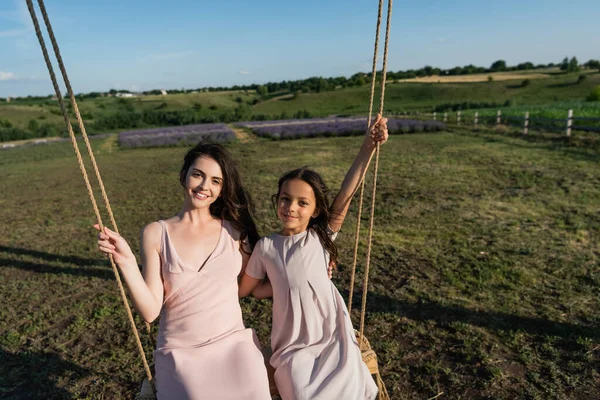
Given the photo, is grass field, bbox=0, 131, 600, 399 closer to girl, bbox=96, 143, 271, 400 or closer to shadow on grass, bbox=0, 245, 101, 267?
shadow on grass, bbox=0, 245, 101, 267

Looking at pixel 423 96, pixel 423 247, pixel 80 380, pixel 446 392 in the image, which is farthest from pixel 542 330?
pixel 423 96

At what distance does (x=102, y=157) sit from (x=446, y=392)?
60.2 feet

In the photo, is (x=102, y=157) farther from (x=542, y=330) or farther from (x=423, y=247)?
(x=542, y=330)

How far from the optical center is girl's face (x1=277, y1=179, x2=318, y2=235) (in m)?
2.01

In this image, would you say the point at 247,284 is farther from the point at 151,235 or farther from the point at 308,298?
the point at 151,235

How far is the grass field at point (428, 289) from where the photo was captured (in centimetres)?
305

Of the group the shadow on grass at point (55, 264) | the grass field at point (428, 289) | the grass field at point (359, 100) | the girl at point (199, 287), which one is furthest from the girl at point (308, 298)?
the grass field at point (359, 100)

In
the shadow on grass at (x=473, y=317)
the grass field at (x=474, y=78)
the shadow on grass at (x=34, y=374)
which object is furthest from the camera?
the grass field at (x=474, y=78)

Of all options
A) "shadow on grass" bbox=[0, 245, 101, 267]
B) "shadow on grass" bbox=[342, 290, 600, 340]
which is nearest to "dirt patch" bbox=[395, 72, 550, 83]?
"shadow on grass" bbox=[342, 290, 600, 340]

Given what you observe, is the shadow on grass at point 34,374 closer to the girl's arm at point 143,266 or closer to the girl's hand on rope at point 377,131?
the girl's arm at point 143,266

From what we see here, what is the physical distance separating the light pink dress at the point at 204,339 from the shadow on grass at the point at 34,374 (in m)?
1.67

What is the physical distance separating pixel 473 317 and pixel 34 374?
11.5 feet

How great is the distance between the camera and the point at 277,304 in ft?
6.50

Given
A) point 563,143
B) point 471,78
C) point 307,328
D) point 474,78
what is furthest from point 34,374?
point 471,78
